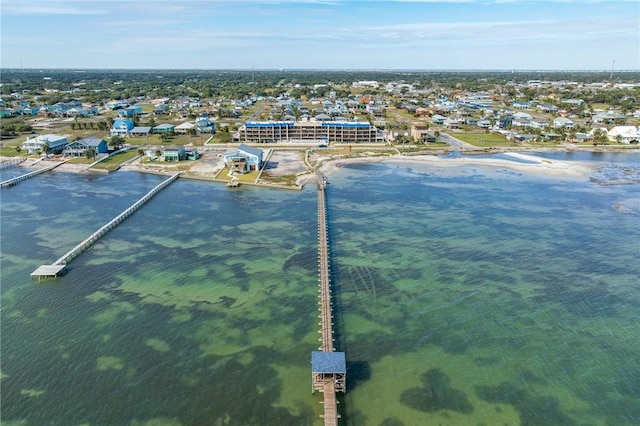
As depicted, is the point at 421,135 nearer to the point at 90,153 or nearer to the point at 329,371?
the point at 90,153

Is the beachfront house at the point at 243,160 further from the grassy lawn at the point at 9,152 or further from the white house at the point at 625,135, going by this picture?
the white house at the point at 625,135

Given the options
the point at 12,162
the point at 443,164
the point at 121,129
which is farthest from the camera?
the point at 121,129

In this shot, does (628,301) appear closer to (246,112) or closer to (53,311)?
(53,311)

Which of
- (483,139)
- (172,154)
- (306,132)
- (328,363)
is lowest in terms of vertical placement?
(328,363)

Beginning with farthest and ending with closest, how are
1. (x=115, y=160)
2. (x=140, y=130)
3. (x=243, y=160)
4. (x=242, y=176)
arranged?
1. (x=140, y=130)
2. (x=115, y=160)
3. (x=243, y=160)
4. (x=242, y=176)

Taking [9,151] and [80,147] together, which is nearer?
[80,147]

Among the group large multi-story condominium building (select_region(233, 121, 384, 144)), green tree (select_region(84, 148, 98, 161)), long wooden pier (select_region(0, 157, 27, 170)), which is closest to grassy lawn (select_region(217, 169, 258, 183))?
green tree (select_region(84, 148, 98, 161))

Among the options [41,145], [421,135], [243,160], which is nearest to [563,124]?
[421,135]

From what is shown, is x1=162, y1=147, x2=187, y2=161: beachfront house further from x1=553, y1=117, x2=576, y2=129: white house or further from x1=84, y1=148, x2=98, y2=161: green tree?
x1=553, y1=117, x2=576, y2=129: white house
